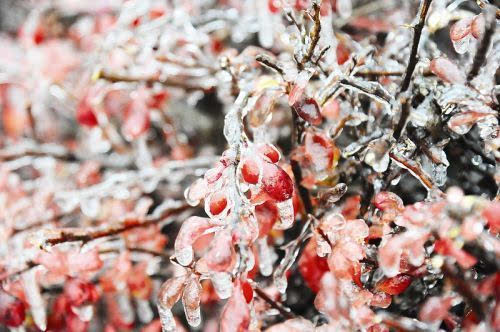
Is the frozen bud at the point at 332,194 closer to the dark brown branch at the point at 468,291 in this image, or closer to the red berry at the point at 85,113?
the dark brown branch at the point at 468,291

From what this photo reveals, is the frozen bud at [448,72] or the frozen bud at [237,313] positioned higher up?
the frozen bud at [448,72]

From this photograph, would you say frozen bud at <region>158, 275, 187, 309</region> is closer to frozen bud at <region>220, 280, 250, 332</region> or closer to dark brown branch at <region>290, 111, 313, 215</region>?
frozen bud at <region>220, 280, 250, 332</region>

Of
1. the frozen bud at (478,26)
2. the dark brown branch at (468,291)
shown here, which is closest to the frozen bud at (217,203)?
the dark brown branch at (468,291)

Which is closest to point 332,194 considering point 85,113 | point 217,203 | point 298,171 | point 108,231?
point 298,171

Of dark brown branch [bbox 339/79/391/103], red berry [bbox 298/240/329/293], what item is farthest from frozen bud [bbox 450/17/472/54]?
red berry [bbox 298/240/329/293]

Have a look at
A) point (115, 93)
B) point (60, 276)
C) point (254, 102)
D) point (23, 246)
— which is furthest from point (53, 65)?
point (254, 102)

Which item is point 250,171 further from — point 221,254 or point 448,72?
point 448,72
